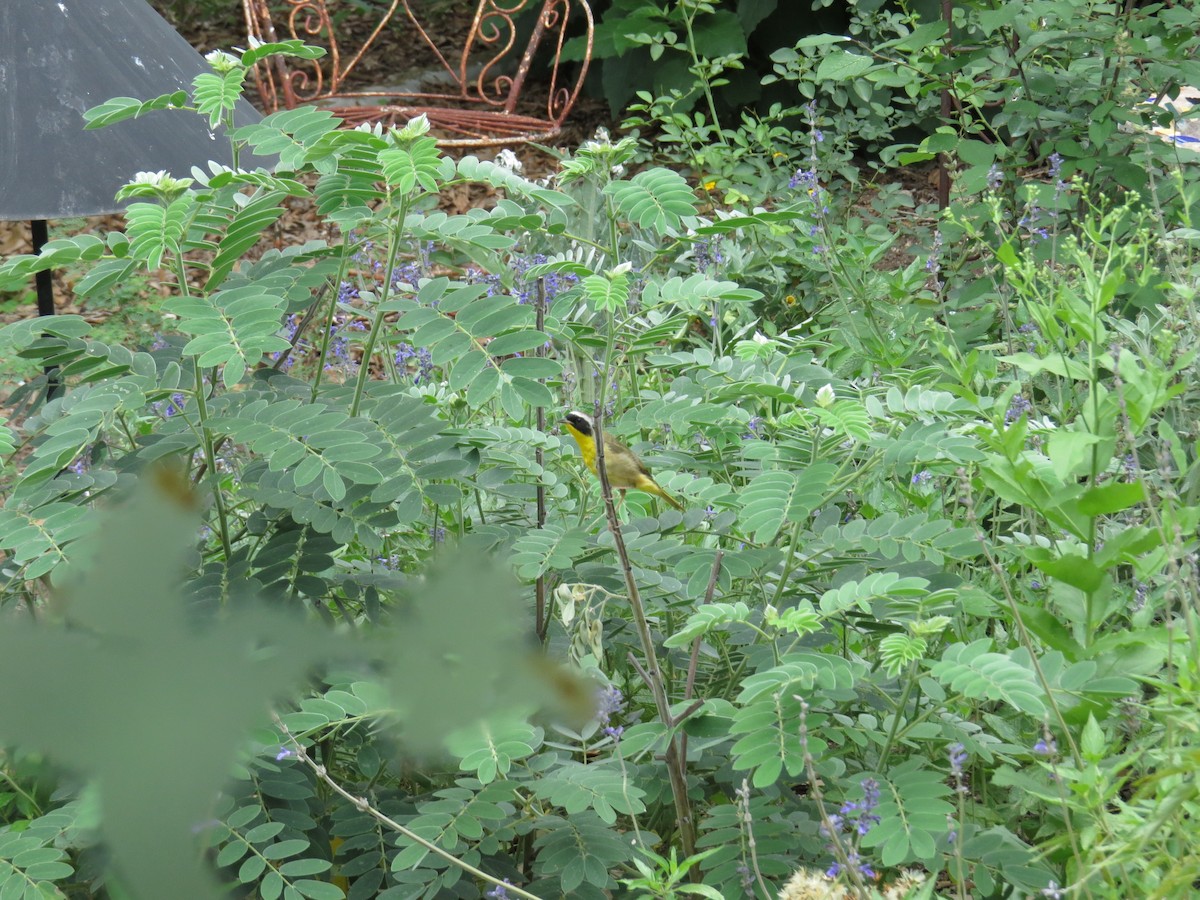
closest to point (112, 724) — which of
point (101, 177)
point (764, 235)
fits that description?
point (101, 177)

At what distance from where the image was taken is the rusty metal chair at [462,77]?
6.13m

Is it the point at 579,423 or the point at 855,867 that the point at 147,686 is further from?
the point at 579,423

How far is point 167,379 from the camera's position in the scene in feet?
5.91

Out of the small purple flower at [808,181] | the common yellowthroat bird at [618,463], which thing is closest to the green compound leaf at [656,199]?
the common yellowthroat bird at [618,463]

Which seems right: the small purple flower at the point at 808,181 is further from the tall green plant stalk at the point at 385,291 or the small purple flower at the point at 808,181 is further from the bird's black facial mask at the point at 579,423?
the tall green plant stalk at the point at 385,291

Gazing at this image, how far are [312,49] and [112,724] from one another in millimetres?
1630

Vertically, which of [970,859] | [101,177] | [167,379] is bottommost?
[970,859]

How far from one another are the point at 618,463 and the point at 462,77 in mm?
5075

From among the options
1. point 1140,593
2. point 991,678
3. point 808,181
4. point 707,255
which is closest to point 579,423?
point 1140,593

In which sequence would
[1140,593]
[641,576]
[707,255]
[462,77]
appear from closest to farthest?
[641,576] < [1140,593] < [707,255] < [462,77]

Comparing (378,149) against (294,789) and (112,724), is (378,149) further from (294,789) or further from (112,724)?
(112,724)

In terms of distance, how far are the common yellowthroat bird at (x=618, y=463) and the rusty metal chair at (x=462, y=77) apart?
2.28 meters

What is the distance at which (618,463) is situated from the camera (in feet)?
8.28

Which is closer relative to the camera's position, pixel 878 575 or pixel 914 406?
pixel 878 575
